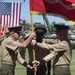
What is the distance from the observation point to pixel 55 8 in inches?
368

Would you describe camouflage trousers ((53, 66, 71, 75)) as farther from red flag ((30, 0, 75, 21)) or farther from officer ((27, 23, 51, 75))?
red flag ((30, 0, 75, 21))

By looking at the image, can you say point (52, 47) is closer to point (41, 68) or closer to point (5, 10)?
point (41, 68)

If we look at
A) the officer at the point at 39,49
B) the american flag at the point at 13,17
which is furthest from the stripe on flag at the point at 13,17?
the officer at the point at 39,49

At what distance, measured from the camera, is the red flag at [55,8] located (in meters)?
9.23

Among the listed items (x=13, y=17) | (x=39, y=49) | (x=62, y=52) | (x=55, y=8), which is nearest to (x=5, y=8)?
(x=13, y=17)

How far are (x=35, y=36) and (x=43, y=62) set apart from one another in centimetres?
74

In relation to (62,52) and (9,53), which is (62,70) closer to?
(62,52)

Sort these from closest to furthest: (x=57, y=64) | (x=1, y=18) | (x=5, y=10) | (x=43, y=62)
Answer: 1. (x=57, y=64)
2. (x=43, y=62)
3. (x=5, y=10)
4. (x=1, y=18)

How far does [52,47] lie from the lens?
899cm

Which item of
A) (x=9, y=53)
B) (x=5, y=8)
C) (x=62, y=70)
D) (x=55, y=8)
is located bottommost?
(x=62, y=70)

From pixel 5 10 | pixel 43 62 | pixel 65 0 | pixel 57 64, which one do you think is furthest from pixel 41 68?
pixel 5 10

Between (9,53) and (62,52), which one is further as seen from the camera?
(9,53)

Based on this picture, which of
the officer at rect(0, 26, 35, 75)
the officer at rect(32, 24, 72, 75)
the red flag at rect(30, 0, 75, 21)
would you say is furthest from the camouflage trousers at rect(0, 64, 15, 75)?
the red flag at rect(30, 0, 75, 21)

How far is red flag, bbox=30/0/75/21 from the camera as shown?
923 centimetres
